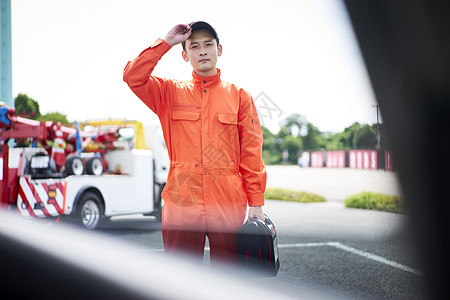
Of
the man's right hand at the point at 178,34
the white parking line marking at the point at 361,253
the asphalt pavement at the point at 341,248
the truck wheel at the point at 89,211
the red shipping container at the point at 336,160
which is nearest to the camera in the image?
the man's right hand at the point at 178,34

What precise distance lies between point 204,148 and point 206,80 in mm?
266

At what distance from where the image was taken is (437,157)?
6.07ft

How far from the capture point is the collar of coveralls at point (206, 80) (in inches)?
65.0

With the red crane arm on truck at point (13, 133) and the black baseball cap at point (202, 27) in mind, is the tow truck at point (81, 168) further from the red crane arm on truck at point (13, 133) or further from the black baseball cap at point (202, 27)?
the black baseball cap at point (202, 27)

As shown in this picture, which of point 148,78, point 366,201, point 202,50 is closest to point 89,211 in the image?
point 148,78

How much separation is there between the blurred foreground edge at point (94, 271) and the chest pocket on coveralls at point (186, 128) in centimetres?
48

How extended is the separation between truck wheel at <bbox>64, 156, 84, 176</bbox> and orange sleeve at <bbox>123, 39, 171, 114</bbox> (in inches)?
174

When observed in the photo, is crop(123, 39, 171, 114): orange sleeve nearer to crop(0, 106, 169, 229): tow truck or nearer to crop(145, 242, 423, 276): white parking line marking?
crop(145, 242, 423, 276): white parking line marking

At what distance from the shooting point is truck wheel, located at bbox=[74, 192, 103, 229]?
6.07 m

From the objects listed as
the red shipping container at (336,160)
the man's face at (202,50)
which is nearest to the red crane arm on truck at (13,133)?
the man's face at (202,50)

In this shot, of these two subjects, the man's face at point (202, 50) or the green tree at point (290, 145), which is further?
the green tree at point (290, 145)

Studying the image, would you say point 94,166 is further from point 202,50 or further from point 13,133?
point 202,50

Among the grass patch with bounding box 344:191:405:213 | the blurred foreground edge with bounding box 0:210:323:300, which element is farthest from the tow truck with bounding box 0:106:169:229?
the grass patch with bounding box 344:191:405:213

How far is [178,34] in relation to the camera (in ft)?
4.95
